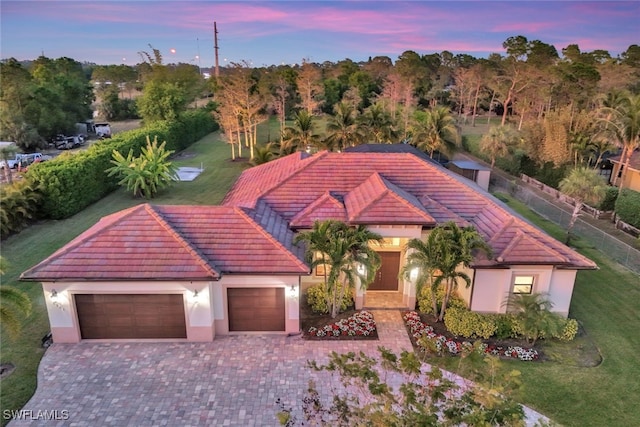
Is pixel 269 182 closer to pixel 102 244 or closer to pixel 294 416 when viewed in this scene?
pixel 102 244

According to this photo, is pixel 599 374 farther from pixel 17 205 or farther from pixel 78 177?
pixel 78 177

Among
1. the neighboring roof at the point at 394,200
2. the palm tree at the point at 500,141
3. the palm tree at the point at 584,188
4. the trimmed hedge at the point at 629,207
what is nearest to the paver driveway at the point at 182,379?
the neighboring roof at the point at 394,200

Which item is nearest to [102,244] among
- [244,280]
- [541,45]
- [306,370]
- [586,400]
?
[244,280]

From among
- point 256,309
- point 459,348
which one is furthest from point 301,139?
point 459,348

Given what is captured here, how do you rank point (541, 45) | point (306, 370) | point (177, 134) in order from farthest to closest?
point (541, 45)
point (177, 134)
point (306, 370)

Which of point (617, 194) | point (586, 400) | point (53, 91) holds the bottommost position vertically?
point (586, 400)

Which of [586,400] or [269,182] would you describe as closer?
[586,400]

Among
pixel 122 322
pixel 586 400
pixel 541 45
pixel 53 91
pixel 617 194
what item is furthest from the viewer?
pixel 541 45
